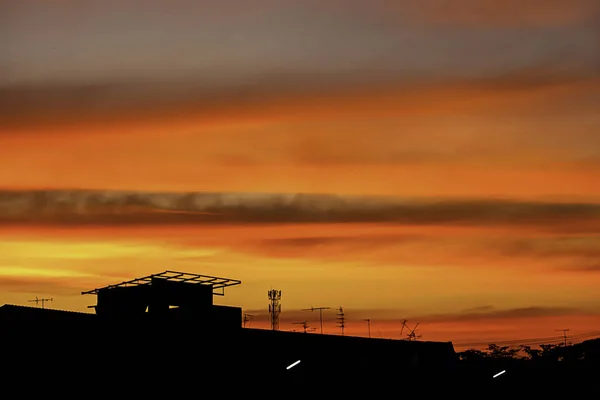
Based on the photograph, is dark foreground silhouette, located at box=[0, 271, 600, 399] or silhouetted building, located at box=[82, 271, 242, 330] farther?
silhouetted building, located at box=[82, 271, 242, 330]

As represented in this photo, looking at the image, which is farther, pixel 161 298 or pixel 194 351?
pixel 161 298

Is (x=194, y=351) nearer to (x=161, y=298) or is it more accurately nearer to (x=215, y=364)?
(x=215, y=364)

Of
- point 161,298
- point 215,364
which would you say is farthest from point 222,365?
point 161,298

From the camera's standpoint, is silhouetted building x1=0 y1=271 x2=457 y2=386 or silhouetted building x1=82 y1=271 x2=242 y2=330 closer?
silhouetted building x1=0 y1=271 x2=457 y2=386

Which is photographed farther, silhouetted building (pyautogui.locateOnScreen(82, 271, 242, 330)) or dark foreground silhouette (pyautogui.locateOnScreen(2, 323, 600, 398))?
silhouetted building (pyautogui.locateOnScreen(82, 271, 242, 330))

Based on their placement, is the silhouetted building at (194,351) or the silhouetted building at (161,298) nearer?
the silhouetted building at (194,351)

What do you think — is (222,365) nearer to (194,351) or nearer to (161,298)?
(194,351)

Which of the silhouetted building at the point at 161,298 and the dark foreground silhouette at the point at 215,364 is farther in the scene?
the silhouetted building at the point at 161,298

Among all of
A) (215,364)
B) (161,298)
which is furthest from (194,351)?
(161,298)

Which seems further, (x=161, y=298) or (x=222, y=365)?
(x=161, y=298)

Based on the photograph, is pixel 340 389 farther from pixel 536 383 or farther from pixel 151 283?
pixel 151 283

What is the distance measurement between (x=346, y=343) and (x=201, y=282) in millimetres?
30961

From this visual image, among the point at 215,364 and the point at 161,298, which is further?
the point at 161,298

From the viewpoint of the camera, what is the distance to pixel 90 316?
58.8 meters
